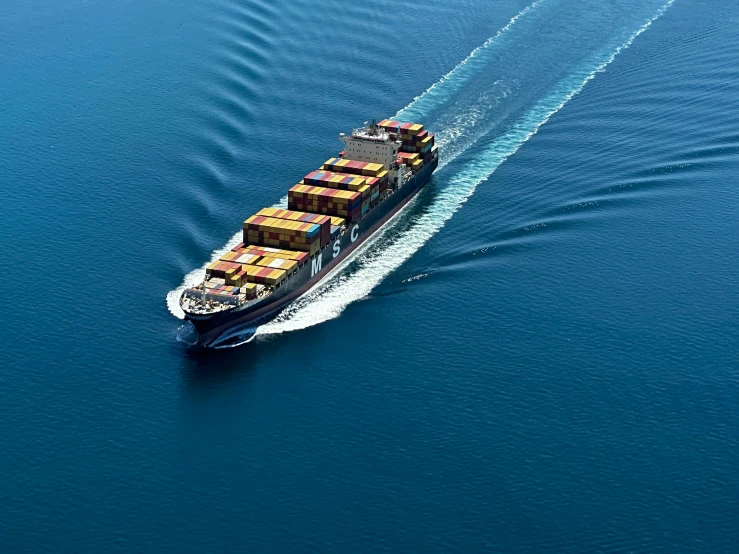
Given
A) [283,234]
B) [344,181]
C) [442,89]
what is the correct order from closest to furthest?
[283,234]
[344,181]
[442,89]

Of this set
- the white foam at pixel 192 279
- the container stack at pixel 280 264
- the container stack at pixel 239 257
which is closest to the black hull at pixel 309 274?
the container stack at pixel 280 264

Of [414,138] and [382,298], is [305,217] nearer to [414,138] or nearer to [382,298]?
[382,298]

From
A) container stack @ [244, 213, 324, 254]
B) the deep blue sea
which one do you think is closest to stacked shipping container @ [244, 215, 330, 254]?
container stack @ [244, 213, 324, 254]

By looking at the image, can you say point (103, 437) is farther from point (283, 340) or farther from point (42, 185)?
point (42, 185)

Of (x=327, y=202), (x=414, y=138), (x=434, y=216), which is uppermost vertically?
(x=414, y=138)

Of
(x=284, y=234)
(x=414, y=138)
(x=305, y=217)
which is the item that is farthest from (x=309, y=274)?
(x=414, y=138)

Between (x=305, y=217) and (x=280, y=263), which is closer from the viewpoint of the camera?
(x=280, y=263)

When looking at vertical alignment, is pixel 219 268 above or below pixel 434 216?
below

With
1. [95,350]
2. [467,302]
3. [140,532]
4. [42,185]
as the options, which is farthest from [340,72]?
[140,532]
